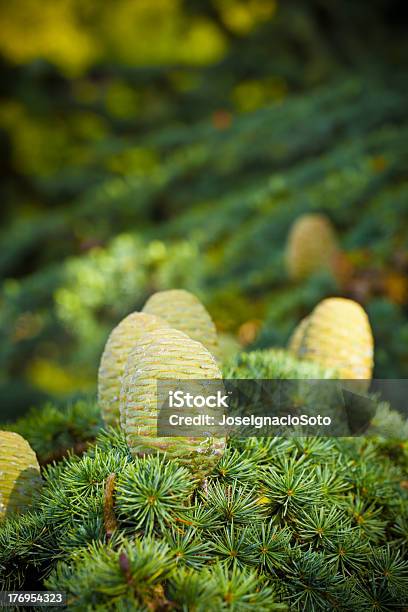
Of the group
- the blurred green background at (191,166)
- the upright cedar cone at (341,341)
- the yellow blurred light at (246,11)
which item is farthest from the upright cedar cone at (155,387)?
the yellow blurred light at (246,11)

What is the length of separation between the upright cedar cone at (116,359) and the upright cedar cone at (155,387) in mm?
97

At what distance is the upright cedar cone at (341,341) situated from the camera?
2.92 ft

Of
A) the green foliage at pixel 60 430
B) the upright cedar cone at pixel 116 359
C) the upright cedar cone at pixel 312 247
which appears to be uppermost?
the upright cedar cone at pixel 312 247

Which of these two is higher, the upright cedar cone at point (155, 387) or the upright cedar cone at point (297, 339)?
the upright cedar cone at point (297, 339)

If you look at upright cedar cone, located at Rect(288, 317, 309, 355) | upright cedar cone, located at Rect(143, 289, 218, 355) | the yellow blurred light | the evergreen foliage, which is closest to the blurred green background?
the yellow blurred light

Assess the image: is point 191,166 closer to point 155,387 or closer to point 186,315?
point 186,315

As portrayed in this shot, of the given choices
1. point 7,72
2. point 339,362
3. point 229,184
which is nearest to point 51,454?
point 339,362

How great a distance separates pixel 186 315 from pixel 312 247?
0.95m

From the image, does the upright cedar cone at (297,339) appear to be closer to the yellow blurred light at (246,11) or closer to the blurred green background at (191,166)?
the blurred green background at (191,166)

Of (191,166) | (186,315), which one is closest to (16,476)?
(186,315)

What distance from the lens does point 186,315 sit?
0.81 meters

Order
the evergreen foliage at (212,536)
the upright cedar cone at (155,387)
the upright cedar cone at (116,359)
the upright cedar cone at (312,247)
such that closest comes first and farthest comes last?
the evergreen foliage at (212,536), the upright cedar cone at (155,387), the upright cedar cone at (116,359), the upright cedar cone at (312,247)

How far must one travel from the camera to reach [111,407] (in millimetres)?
727

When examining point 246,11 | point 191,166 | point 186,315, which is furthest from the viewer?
point 246,11
